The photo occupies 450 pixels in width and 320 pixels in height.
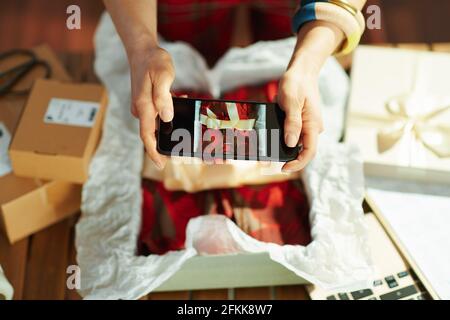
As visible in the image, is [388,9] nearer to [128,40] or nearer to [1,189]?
[128,40]

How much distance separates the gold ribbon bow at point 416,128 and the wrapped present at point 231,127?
0.91 ft

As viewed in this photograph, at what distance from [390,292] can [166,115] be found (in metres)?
0.42

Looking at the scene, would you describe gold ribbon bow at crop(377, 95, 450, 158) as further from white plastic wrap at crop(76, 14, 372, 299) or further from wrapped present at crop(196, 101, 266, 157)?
wrapped present at crop(196, 101, 266, 157)

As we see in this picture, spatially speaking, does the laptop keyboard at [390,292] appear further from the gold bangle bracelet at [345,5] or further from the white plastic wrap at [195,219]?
the gold bangle bracelet at [345,5]

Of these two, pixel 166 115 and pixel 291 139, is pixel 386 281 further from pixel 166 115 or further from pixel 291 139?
pixel 166 115

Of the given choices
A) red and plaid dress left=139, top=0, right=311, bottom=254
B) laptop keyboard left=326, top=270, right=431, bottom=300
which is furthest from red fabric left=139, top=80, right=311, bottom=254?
laptop keyboard left=326, top=270, right=431, bottom=300

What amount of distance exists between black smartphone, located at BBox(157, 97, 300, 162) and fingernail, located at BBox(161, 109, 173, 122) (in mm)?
12

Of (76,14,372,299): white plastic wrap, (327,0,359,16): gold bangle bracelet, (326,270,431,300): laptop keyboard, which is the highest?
(327,0,359,16): gold bangle bracelet

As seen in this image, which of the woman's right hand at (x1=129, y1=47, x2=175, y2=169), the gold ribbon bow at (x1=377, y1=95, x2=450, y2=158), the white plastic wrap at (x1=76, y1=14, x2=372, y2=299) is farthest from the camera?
the gold ribbon bow at (x1=377, y1=95, x2=450, y2=158)

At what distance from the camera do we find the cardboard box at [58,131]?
0.99 metres

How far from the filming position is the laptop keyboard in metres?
0.95

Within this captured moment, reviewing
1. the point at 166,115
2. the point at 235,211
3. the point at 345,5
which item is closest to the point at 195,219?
the point at 235,211

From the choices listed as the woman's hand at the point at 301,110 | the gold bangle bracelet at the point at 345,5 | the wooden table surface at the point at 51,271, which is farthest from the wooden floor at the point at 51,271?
the gold bangle bracelet at the point at 345,5
